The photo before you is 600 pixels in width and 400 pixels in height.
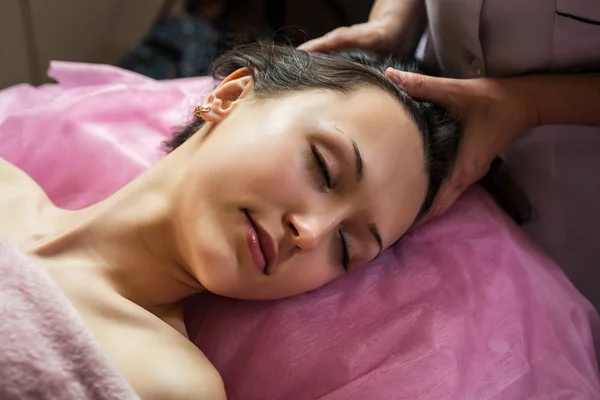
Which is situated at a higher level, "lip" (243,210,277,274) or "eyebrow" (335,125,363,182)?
"eyebrow" (335,125,363,182)

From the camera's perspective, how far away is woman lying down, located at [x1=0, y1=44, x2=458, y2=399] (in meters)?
0.79

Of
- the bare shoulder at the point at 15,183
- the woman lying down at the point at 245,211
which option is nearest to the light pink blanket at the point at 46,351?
the woman lying down at the point at 245,211

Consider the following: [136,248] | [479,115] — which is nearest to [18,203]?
[136,248]

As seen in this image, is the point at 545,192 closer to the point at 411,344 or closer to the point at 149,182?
the point at 411,344

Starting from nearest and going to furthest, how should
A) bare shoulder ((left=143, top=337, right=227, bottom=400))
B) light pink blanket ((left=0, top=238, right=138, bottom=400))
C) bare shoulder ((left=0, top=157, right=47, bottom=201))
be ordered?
light pink blanket ((left=0, top=238, right=138, bottom=400)) → bare shoulder ((left=143, top=337, right=227, bottom=400)) → bare shoulder ((left=0, top=157, right=47, bottom=201))

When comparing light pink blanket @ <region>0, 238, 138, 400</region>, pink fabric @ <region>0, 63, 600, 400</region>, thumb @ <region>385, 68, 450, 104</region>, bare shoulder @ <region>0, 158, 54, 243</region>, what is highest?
thumb @ <region>385, 68, 450, 104</region>

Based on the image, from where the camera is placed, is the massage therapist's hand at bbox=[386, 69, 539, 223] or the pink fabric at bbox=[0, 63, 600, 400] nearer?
the pink fabric at bbox=[0, 63, 600, 400]

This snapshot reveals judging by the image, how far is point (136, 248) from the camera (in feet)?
2.87

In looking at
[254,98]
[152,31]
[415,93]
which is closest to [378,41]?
[415,93]

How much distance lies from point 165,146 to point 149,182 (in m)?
0.18

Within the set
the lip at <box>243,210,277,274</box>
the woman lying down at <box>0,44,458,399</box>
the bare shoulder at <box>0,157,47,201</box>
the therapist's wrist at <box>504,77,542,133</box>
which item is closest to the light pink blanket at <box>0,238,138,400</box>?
the woman lying down at <box>0,44,458,399</box>

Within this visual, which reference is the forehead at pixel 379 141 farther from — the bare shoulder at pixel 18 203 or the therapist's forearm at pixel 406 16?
the bare shoulder at pixel 18 203

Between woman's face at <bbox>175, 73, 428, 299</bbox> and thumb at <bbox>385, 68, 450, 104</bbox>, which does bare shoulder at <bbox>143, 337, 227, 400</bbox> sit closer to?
woman's face at <bbox>175, 73, 428, 299</bbox>

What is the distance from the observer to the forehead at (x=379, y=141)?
2.76 ft
